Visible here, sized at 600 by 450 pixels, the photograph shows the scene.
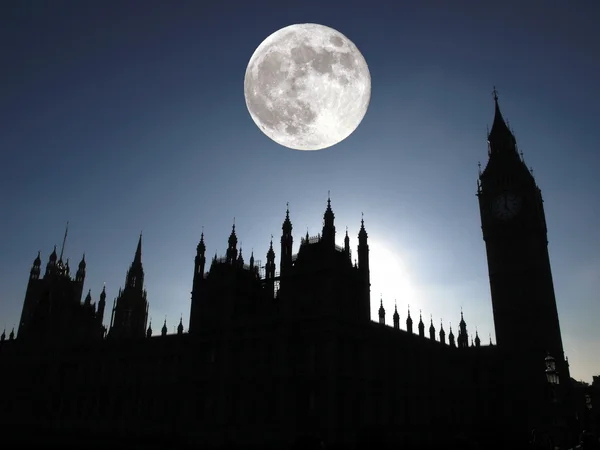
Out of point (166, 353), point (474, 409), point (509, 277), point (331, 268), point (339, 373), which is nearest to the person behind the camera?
point (339, 373)

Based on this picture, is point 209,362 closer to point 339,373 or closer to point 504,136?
point 339,373

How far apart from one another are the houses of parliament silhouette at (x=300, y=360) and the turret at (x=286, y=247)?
5.2 inches

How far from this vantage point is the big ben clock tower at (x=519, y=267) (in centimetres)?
7531

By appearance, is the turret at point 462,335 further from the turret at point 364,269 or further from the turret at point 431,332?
the turret at point 364,269

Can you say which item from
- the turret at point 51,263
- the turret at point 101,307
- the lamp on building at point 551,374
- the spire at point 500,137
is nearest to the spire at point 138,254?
the turret at point 51,263

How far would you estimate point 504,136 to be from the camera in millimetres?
94812

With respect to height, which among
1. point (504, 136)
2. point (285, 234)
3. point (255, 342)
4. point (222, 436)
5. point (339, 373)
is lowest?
point (222, 436)

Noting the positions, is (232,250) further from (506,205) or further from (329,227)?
(506,205)

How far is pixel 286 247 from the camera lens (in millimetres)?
52531

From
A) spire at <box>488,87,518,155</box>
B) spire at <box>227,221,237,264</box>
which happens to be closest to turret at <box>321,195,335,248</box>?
spire at <box>227,221,237,264</box>

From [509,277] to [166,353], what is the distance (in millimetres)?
56501

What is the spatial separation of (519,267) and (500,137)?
2927cm

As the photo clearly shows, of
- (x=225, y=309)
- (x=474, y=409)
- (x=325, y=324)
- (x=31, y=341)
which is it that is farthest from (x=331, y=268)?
(x=31, y=341)

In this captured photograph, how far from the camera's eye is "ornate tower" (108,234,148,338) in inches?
4031
